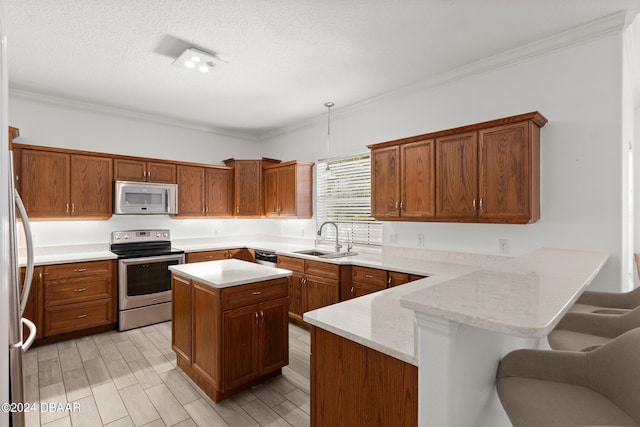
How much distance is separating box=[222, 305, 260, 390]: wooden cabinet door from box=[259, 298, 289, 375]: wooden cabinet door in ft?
0.18

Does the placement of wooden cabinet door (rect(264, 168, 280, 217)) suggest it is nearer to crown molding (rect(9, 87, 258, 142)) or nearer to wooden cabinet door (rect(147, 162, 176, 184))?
crown molding (rect(9, 87, 258, 142))

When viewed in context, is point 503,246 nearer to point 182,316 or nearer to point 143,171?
point 182,316

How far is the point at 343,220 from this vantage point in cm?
456

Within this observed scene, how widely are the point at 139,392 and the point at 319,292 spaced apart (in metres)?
1.94

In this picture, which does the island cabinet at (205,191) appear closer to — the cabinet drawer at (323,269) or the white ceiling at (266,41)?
the white ceiling at (266,41)

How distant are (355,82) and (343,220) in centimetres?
185

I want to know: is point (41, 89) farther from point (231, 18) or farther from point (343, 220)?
point (343, 220)

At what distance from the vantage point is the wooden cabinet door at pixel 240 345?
2.41 meters

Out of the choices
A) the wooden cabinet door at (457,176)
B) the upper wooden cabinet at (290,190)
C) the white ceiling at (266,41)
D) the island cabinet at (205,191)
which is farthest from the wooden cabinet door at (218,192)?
the wooden cabinet door at (457,176)

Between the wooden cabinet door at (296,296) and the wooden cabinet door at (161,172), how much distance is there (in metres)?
2.33

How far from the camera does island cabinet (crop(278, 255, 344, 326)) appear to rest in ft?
11.8

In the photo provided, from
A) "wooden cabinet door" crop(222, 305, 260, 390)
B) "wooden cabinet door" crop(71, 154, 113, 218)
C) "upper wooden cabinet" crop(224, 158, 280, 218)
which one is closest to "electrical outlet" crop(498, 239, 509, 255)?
"wooden cabinet door" crop(222, 305, 260, 390)

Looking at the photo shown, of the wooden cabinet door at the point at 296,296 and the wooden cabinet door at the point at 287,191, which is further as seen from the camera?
the wooden cabinet door at the point at 287,191

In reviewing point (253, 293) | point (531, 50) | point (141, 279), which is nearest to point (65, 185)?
point (141, 279)
